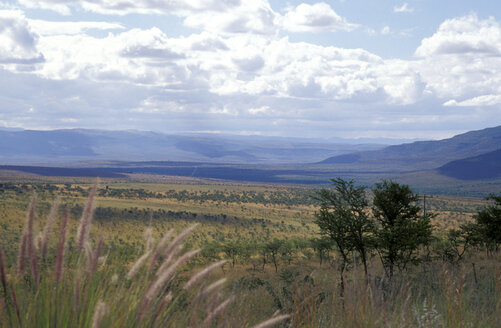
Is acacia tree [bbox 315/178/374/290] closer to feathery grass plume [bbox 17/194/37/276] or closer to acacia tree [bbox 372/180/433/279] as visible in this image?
acacia tree [bbox 372/180/433/279]

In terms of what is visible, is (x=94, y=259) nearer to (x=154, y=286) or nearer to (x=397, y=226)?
(x=154, y=286)

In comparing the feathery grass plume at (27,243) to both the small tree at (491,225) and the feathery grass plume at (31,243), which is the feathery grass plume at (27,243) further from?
the small tree at (491,225)

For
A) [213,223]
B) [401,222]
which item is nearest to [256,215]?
[213,223]

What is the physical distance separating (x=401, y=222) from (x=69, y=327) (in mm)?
24062

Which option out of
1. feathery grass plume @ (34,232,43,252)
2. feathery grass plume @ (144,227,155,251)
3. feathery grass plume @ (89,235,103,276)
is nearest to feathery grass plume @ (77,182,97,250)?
feathery grass plume @ (89,235,103,276)

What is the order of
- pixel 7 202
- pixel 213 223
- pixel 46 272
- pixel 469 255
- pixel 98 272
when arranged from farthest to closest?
pixel 213 223 < pixel 7 202 < pixel 469 255 < pixel 98 272 < pixel 46 272

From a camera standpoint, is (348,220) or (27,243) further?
(348,220)

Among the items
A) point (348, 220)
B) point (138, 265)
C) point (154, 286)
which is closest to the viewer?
point (154, 286)

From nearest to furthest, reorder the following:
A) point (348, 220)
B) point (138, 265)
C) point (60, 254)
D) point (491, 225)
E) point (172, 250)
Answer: point (60, 254), point (172, 250), point (138, 265), point (348, 220), point (491, 225)

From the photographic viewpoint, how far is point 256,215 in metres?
79.6

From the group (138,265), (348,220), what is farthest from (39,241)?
(348,220)

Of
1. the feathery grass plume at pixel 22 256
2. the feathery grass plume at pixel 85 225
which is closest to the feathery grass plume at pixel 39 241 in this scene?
the feathery grass plume at pixel 22 256

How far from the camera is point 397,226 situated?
24.1 metres

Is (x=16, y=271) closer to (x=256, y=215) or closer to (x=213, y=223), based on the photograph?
(x=213, y=223)
